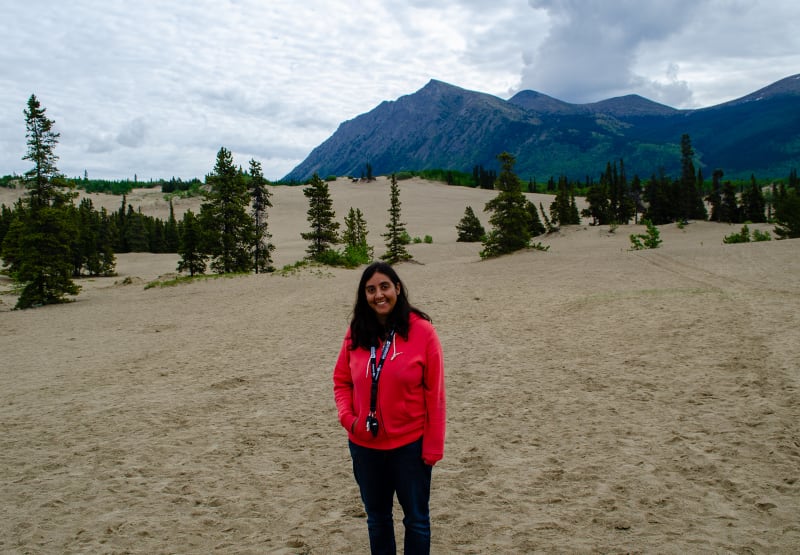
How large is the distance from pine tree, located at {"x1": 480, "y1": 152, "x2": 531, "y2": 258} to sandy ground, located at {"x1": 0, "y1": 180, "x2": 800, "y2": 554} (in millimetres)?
16723

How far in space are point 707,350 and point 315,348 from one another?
331 inches

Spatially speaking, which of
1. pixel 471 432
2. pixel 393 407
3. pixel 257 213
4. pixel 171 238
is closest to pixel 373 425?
pixel 393 407

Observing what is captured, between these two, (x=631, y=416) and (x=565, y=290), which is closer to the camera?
(x=631, y=416)

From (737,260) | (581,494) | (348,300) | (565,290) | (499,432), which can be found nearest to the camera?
(581,494)

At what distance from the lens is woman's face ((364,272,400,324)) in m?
3.40

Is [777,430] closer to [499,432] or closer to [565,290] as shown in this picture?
[499,432]

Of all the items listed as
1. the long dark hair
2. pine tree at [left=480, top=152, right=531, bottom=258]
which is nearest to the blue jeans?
the long dark hair

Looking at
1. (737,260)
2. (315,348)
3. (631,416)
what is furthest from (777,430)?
(737,260)

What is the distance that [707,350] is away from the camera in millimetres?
9352

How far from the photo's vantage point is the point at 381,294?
134 inches

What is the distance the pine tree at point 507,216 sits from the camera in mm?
32219

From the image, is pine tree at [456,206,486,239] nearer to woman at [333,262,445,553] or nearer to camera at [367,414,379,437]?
woman at [333,262,445,553]

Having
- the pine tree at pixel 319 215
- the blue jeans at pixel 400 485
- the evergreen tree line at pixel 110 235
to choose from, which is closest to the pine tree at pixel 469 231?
the pine tree at pixel 319 215

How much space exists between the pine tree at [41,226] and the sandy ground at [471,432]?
846cm
